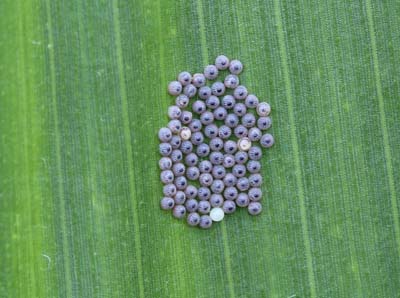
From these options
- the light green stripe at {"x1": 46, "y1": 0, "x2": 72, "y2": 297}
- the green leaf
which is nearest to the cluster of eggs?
the green leaf

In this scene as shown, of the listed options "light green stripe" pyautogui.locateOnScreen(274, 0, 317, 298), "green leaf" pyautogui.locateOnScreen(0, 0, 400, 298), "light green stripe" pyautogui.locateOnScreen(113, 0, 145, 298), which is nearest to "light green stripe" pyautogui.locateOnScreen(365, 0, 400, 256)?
"green leaf" pyautogui.locateOnScreen(0, 0, 400, 298)

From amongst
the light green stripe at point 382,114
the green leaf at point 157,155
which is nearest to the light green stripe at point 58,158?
the green leaf at point 157,155

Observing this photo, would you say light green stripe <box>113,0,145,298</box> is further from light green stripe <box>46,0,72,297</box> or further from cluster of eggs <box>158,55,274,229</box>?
light green stripe <box>46,0,72,297</box>

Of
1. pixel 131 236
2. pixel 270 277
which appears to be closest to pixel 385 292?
pixel 270 277

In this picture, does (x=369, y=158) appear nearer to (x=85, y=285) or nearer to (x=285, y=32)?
(x=285, y=32)

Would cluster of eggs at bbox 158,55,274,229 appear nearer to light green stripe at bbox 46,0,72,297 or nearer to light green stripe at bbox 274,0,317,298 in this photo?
light green stripe at bbox 274,0,317,298
